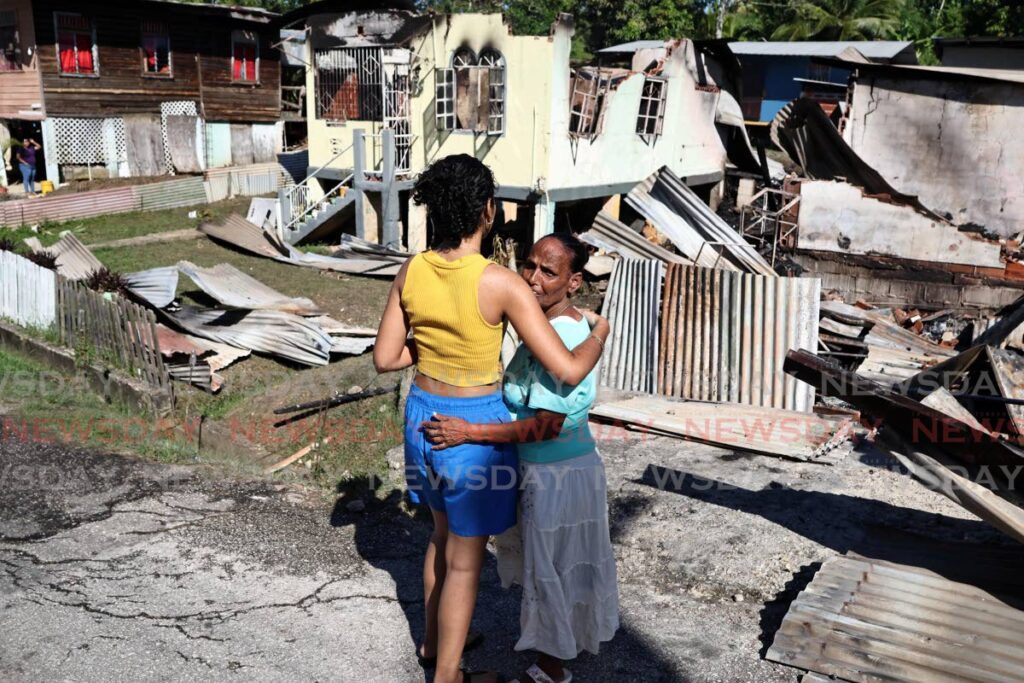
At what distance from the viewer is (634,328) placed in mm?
8531

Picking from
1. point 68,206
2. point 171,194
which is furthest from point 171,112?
point 68,206

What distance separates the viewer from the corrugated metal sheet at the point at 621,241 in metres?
10.9

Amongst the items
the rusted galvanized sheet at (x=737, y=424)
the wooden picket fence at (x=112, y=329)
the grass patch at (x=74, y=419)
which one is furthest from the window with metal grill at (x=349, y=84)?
the rusted galvanized sheet at (x=737, y=424)

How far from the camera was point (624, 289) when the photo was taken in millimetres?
8766

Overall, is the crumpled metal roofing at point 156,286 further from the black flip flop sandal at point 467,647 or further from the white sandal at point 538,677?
the white sandal at point 538,677

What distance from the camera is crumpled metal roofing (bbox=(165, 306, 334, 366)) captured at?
9.39 metres

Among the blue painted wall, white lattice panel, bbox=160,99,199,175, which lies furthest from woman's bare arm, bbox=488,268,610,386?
the blue painted wall

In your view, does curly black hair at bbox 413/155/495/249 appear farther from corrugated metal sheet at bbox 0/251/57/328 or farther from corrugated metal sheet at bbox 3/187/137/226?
corrugated metal sheet at bbox 3/187/137/226

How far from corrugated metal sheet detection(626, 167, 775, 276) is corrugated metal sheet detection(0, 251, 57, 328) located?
703cm

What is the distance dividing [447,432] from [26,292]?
796 centimetres

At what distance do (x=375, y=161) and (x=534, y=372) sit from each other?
47.3 feet

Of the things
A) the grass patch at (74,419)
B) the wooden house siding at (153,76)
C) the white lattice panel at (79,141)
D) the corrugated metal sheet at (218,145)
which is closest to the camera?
the grass patch at (74,419)

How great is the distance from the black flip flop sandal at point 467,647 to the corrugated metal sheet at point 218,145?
22975 mm

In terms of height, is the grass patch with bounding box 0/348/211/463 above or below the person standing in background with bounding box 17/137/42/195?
below
